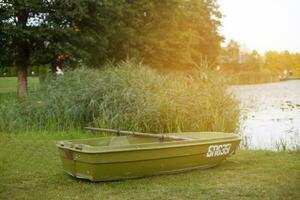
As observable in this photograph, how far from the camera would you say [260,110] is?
20125 millimetres

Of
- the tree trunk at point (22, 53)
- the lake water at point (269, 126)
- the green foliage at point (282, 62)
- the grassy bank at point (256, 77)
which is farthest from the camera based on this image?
the green foliage at point (282, 62)

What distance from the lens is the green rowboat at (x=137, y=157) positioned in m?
6.37

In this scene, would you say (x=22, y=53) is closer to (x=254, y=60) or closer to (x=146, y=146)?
(x=146, y=146)

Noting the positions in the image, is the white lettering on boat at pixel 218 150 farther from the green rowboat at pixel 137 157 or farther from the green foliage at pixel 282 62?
the green foliage at pixel 282 62

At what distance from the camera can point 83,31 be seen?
72.2 ft

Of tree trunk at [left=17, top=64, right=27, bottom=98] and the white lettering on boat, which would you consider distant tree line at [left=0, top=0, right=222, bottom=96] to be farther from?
the white lettering on boat

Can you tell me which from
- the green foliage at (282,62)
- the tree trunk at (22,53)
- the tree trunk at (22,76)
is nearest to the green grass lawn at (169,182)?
the tree trunk at (22,53)

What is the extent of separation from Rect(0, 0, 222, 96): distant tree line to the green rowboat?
8.69 metres

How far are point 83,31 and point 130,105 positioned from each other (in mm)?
11191

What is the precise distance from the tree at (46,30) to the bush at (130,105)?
645cm

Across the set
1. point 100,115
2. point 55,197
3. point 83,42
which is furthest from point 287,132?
point 83,42

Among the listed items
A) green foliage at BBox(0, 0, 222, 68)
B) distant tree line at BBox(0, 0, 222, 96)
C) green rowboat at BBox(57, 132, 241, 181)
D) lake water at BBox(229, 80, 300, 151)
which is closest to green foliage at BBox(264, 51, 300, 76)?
green foliage at BBox(0, 0, 222, 68)

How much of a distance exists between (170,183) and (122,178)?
652mm

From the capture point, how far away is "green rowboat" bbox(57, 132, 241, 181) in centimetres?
637
